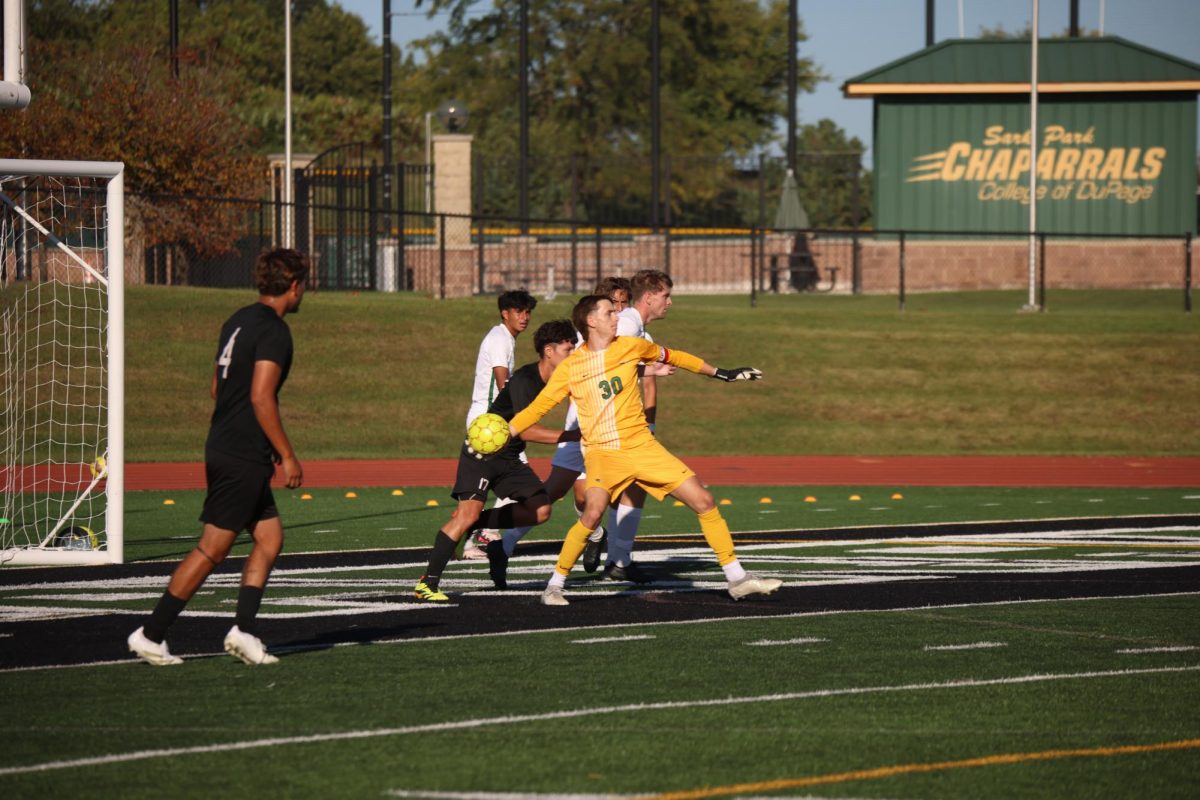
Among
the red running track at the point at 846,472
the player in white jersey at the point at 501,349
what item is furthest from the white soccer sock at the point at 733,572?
the red running track at the point at 846,472

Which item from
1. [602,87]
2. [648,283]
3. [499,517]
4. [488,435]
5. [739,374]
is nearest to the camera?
[488,435]

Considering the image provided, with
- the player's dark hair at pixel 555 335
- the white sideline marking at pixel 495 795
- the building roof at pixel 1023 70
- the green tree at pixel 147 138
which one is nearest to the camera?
the white sideline marking at pixel 495 795

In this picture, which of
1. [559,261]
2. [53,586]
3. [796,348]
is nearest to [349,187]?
[559,261]

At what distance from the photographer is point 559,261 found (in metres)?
38.9

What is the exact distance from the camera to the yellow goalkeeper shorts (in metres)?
9.66

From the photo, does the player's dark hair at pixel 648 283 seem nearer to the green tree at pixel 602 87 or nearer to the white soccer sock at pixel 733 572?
the white soccer sock at pixel 733 572

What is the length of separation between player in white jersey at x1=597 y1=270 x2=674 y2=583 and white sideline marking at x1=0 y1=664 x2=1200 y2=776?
3720 millimetres

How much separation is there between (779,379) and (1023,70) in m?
16.9

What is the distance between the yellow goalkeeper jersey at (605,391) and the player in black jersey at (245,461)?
2.30 m

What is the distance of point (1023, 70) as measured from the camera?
40.3 m

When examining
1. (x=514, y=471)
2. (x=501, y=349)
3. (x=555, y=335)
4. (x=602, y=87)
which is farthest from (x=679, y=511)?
(x=602, y=87)

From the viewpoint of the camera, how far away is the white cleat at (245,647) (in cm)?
771

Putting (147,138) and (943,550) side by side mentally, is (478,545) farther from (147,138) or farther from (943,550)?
(147,138)

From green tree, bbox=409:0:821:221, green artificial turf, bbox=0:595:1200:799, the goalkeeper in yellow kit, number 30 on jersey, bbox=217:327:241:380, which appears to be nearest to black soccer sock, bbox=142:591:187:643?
green artificial turf, bbox=0:595:1200:799
